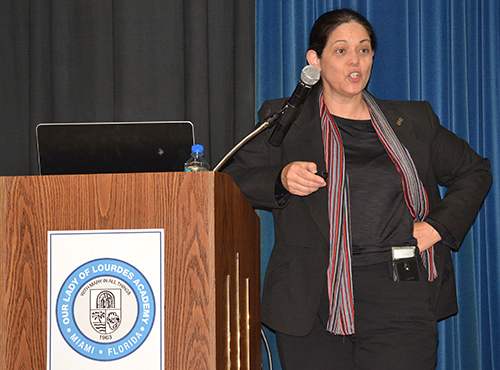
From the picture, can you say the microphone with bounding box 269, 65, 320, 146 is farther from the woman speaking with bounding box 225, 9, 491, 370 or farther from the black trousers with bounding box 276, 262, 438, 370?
the black trousers with bounding box 276, 262, 438, 370

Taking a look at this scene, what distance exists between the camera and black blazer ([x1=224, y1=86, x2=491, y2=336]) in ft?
5.09

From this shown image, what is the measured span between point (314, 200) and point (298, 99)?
441 mm

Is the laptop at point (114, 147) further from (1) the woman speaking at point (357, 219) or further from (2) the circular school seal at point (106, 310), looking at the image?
(2) the circular school seal at point (106, 310)

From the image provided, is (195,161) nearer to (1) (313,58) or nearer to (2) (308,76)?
(2) (308,76)

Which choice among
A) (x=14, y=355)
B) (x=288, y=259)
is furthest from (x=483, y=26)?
(x=14, y=355)

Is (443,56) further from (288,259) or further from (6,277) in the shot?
(6,277)

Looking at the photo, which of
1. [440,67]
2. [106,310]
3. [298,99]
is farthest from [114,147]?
[440,67]

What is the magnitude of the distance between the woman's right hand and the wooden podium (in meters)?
0.48

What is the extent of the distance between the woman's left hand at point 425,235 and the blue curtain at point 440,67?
2.64 ft

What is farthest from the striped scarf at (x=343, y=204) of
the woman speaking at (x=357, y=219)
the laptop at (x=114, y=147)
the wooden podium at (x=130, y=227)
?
the wooden podium at (x=130, y=227)

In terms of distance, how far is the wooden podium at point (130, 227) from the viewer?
0.82 metres

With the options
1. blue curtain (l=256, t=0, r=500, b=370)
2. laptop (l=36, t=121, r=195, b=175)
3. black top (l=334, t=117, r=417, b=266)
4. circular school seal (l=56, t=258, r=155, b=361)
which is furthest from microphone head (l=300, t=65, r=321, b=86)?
blue curtain (l=256, t=0, r=500, b=370)

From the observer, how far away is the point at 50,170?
136 centimetres

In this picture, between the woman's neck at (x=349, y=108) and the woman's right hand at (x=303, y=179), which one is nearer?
the woman's right hand at (x=303, y=179)
